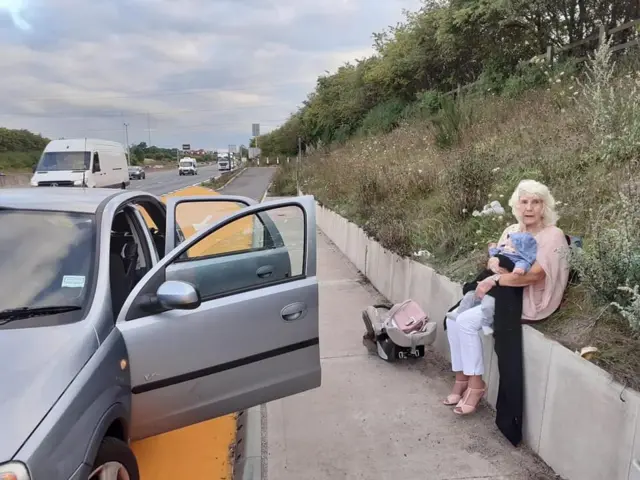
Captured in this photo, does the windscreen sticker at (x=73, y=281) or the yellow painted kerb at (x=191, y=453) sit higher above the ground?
the windscreen sticker at (x=73, y=281)

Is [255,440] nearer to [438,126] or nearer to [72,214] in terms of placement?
[72,214]

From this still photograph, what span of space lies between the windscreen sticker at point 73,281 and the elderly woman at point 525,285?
2.47m

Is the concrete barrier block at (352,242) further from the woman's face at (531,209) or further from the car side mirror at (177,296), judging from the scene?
the car side mirror at (177,296)

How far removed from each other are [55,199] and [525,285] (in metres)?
2.98

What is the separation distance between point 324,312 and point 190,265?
3274 mm

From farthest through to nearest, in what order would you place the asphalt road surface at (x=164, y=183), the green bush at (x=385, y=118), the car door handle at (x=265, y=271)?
the asphalt road surface at (x=164, y=183) < the green bush at (x=385, y=118) < the car door handle at (x=265, y=271)

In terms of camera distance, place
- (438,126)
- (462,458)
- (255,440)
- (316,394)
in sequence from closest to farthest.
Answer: (462,458) < (255,440) < (316,394) < (438,126)

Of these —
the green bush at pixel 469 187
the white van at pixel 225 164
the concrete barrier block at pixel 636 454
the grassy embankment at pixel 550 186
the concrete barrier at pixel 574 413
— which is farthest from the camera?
the white van at pixel 225 164

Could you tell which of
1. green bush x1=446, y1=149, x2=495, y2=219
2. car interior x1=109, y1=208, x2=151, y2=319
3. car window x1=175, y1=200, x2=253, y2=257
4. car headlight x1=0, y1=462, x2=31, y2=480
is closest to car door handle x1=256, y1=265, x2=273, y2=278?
car window x1=175, y1=200, x2=253, y2=257

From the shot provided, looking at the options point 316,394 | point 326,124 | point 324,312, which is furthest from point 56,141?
point 316,394

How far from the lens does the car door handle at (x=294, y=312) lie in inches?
125

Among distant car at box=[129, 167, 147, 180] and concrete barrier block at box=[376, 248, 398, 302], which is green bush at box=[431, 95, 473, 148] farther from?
distant car at box=[129, 167, 147, 180]

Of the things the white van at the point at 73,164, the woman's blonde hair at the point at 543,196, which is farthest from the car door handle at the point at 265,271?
the white van at the point at 73,164

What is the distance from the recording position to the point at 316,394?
14.1 feet
